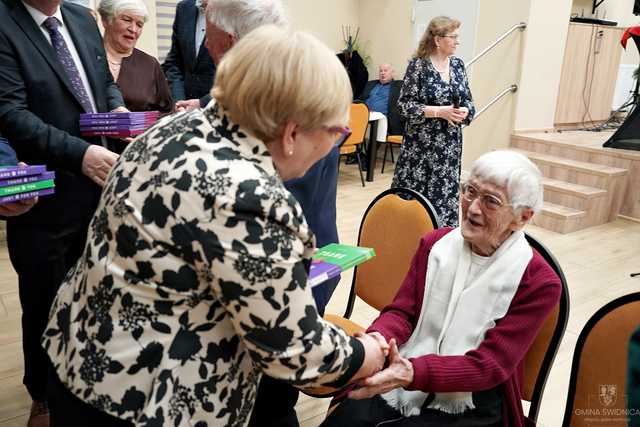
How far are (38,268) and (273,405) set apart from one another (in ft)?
3.24

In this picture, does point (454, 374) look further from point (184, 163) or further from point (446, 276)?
point (184, 163)

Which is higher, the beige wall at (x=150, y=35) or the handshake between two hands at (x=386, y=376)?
the beige wall at (x=150, y=35)

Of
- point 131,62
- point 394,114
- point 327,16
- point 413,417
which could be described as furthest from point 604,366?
point 327,16

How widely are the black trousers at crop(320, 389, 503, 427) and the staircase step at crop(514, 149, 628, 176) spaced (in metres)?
3.99

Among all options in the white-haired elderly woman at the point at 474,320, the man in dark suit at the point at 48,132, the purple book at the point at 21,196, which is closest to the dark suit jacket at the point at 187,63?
the man in dark suit at the point at 48,132

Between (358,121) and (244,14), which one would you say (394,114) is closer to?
(358,121)

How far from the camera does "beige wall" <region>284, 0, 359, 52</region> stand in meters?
7.25

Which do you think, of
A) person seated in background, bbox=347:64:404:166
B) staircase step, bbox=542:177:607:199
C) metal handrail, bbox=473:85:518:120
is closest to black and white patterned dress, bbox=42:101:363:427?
staircase step, bbox=542:177:607:199

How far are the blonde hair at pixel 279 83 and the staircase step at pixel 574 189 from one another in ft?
15.3

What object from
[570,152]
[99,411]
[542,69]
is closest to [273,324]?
[99,411]

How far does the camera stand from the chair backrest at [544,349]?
4.50ft

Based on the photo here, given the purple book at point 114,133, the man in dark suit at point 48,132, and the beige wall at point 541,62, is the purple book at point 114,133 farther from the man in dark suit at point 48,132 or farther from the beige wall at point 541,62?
the beige wall at point 541,62

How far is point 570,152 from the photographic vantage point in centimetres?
554

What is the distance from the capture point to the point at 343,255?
1292 mm
